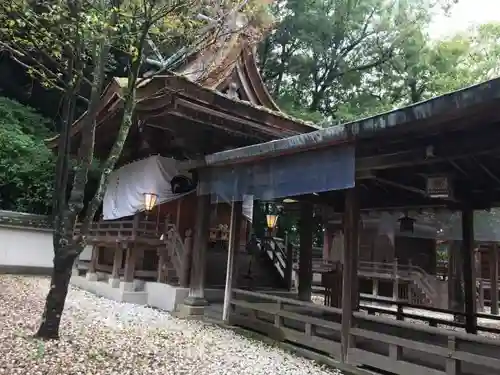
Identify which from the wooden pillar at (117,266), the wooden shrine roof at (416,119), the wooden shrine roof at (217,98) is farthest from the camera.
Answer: the wooden pillar at (117,266)

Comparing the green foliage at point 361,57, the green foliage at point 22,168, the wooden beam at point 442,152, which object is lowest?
the wooden beam at point 442,152

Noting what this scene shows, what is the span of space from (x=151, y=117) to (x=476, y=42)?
18368 mm

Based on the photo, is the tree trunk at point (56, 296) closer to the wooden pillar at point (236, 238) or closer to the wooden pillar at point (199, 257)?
the wooden pillar at point (236, 238)

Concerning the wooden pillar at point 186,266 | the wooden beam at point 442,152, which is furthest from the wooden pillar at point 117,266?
the wooden beam at point 442,152

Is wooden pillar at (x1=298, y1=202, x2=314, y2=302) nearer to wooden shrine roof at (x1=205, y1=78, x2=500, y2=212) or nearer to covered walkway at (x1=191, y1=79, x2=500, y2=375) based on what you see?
covered walkway at (x1=191, y1=79, x2=500, y2=375)

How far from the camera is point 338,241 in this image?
1809 centimetres

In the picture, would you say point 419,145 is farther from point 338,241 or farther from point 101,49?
point 338,241

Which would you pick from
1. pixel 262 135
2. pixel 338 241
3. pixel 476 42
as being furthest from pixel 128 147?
pixel 476 42

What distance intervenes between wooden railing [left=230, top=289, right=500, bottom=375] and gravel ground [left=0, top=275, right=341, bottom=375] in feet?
1.10

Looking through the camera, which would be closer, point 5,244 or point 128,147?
point 128,147

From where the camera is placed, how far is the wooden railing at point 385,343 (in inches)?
178

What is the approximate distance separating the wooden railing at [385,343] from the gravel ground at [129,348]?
13.2 inches

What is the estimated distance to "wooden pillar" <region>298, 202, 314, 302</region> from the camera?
1007 centimetres

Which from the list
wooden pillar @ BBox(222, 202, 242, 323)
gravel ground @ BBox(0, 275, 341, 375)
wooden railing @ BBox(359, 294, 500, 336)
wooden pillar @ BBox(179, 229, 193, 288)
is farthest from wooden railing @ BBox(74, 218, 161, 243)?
wooden railing @ BBox(359, 294, 500, 336)
